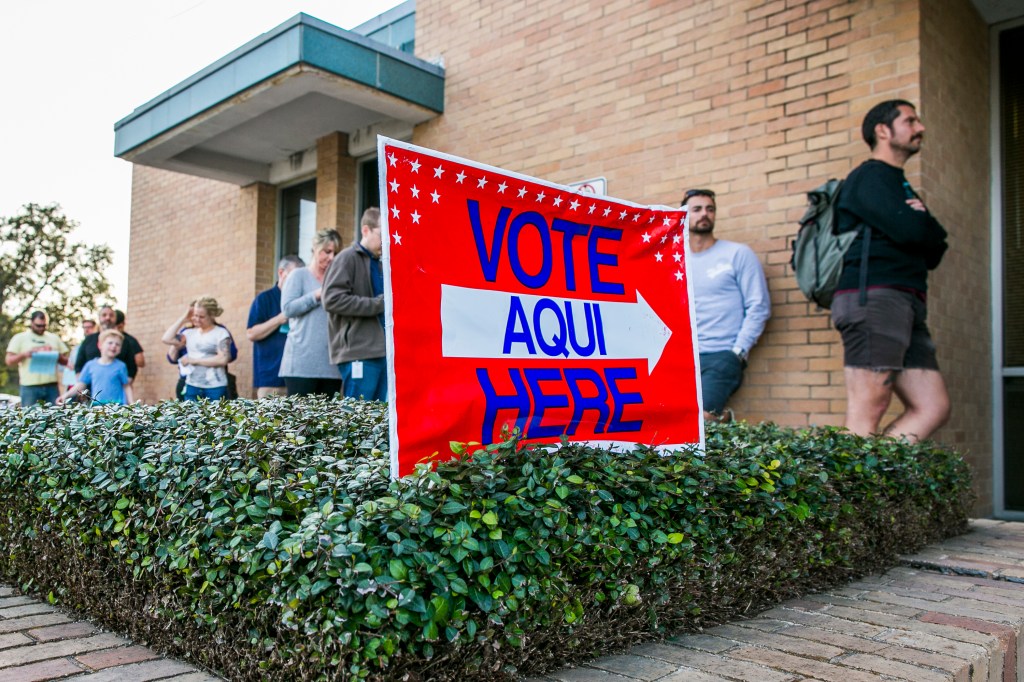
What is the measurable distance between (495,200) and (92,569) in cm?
189

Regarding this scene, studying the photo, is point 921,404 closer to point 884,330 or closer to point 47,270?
point 884,330

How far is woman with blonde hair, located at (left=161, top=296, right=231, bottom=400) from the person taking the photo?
717 cm

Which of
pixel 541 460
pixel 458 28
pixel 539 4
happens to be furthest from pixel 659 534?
pixel 458 28

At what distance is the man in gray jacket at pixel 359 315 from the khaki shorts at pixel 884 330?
2748 mm

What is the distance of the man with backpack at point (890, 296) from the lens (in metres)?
4.39

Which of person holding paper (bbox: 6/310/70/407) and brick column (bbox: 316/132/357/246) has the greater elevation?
brick column (bbox: 316/132/357/246)

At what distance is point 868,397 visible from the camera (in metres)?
4.46

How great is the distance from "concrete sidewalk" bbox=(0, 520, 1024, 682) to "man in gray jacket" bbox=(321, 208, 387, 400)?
92.4 inches

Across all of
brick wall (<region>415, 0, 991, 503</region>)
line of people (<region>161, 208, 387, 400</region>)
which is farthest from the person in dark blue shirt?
brick wall (<region>415, 0, 991, 503</region>)

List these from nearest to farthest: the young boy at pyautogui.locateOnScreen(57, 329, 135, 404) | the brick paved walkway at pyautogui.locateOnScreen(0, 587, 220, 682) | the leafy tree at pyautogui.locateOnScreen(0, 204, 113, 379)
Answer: the brick paved walkway at pyautogui.locateOnScreen(0, 587, 220, 682)
the young boy at pyautogui.locateOnScreen(57, 329, 135, 404)
the leafy tree at pyautogui.locateOnScreen(0, 204, 113, 379)

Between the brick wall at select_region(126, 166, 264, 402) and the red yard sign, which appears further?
the brick wall at select_region(126, 166, 264, 402)

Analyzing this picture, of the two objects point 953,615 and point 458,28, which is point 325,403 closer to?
point 953,615

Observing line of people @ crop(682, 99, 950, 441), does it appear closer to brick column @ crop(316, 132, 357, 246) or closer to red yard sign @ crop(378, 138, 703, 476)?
red yard sign @ crop(378, 138, 703, 476)

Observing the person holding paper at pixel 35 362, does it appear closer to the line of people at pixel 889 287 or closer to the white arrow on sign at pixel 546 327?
the line of people at pixel 889 287
